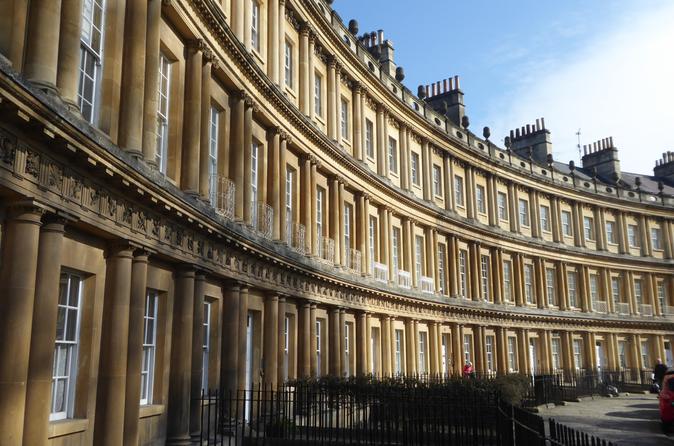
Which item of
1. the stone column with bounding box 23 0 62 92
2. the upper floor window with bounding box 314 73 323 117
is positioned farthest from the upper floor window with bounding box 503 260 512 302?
the stone column with bounding box 23 0 62 92

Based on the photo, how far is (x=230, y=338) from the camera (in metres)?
14.4

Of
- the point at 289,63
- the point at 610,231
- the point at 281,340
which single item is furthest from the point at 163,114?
the point at 610,231

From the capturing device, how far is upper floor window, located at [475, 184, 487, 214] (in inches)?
1410

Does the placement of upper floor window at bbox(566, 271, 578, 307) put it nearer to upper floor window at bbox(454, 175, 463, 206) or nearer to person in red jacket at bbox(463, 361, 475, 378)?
upper floor window at bbox(454, 175, 463, 206)

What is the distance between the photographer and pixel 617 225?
4403 cm

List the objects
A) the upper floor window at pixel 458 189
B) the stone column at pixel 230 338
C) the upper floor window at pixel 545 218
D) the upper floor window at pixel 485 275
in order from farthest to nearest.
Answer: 1. the upper floor window at pixel 545 218
2. the upper floor window at pixel 485 275
3. the upper floor window at pixel 458 189
4. the stone column at pixel 230 338

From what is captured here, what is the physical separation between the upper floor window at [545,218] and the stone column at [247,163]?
28130mm

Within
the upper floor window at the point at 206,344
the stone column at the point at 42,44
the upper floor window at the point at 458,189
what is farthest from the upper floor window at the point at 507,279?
the stone column at the point at 42,44

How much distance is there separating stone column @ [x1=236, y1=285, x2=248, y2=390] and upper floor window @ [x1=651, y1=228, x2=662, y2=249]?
39.0 meters

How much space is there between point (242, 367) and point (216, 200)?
3.95m

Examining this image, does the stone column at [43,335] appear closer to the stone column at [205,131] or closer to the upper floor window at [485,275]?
the stone column at [205,131]

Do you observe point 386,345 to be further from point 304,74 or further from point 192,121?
point 192,121

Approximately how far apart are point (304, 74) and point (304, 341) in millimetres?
8512

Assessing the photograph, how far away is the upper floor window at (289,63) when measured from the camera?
793 inches
